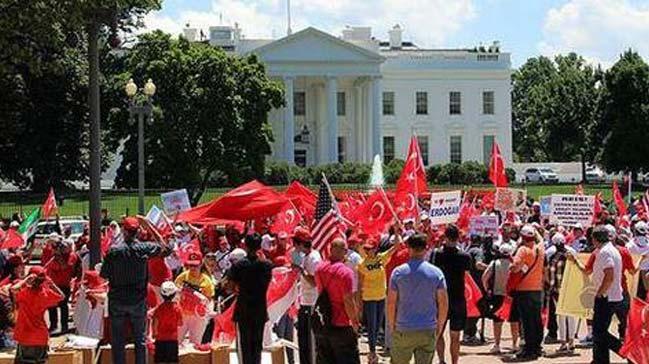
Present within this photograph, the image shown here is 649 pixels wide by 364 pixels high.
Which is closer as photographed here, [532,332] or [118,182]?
→ [532,332]

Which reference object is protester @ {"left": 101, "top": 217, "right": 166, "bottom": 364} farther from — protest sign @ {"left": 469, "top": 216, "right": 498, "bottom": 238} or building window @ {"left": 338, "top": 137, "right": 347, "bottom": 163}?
building window @ {"left": 338, "top": 137, "right": 347, "bottom": 163}

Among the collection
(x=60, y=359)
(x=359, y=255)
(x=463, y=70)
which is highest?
(x=463, y=70)

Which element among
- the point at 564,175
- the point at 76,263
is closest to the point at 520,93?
the point at 564,175

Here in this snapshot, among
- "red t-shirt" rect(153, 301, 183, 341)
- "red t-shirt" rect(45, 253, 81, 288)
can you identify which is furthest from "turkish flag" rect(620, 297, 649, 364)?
"red t-shirt" rect(45, 253, 81, 288)

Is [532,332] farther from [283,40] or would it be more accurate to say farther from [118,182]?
[283,40]

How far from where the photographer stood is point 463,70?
92.8 m

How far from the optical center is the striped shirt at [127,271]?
12211mm

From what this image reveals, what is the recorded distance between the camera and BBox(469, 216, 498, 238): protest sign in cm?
1905

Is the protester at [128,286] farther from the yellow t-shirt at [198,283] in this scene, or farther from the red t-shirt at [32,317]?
the yellow t-shirt at [198,283]

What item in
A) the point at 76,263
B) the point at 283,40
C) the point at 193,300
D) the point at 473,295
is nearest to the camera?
the point at 193,300

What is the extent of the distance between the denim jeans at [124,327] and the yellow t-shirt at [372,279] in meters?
2.98

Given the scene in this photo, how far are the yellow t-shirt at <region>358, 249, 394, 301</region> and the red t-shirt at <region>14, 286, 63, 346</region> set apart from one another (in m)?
3.83

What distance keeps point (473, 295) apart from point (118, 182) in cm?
4834

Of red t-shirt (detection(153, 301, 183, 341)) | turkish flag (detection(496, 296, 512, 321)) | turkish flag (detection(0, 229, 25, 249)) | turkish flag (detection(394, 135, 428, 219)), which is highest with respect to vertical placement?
turkish flag (detection(394, 135, 428, 219))
